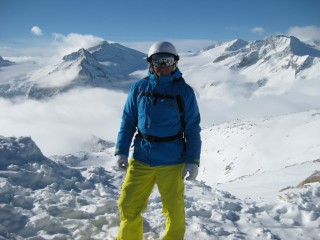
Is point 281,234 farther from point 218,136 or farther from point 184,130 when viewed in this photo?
point 218,136

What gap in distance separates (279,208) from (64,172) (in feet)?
21.5

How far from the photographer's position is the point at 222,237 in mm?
8445

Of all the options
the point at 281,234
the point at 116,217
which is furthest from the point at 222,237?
the point at 116,217

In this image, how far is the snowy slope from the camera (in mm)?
8547

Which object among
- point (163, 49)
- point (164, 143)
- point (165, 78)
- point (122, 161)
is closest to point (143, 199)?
point (122, 161)

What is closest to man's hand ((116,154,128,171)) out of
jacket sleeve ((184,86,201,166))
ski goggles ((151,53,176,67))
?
jacket sleeve ((184,86,201,166))

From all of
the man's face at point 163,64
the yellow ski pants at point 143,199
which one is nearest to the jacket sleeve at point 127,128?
the yellow ski pants at point 143,199

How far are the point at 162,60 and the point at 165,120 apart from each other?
107 cm

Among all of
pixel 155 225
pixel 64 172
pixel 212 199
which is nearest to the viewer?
pixel 155 225

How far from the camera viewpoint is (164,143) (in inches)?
274

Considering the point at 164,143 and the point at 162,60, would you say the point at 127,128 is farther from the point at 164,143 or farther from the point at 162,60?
the point at 162,60

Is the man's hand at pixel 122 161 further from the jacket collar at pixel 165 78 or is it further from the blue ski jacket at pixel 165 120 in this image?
the jacket collar at pixel 165 78

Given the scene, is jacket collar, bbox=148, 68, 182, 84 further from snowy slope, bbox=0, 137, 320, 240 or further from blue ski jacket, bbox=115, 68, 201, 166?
snowy slope, bbox=0, 137, 320, 240

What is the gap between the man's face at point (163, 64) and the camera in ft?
23.0
